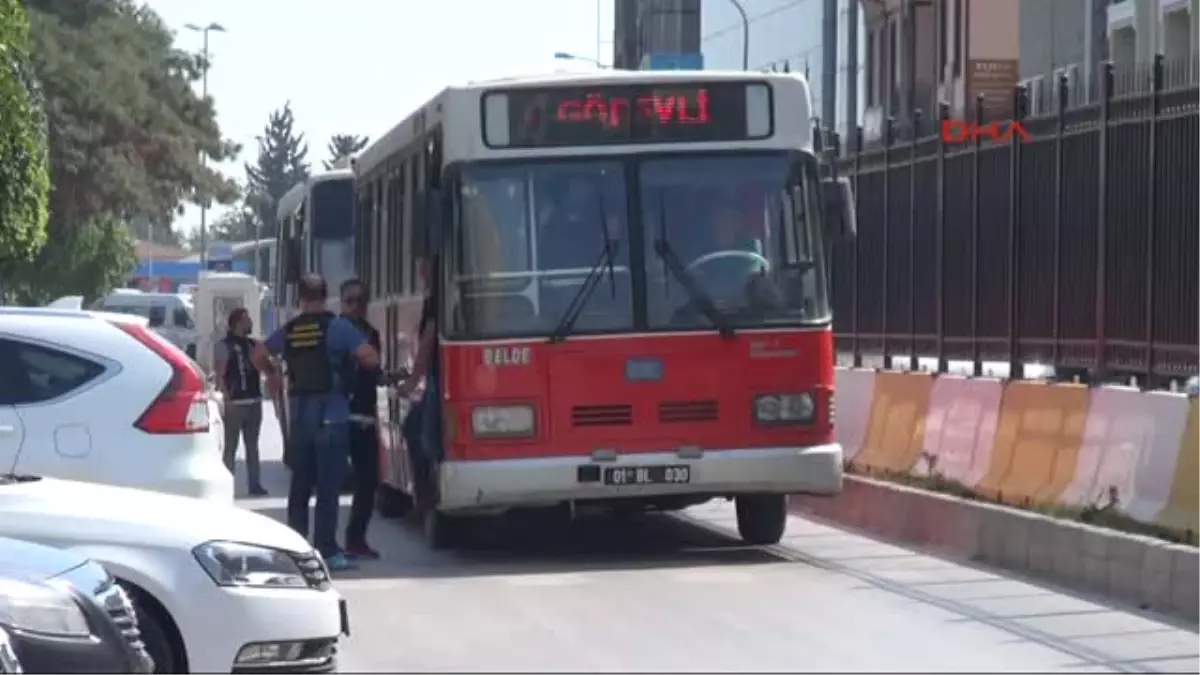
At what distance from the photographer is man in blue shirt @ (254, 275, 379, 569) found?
51.6 ft

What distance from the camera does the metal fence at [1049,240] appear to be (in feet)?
50.3

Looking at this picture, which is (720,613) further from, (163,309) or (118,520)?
(163,309)

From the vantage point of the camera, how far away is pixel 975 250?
19016 millimetres

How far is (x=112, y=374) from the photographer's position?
1282cm

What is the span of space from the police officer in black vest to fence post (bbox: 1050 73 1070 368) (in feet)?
27.6

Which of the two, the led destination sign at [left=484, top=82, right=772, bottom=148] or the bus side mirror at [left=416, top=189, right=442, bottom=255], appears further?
the led destination sign at [left=484, top=82, right=772, bottom=148]

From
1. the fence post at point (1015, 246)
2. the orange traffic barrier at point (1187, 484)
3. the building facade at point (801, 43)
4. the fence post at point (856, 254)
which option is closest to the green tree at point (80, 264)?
the building facade at point (801, 43)

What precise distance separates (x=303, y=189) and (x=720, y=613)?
17.2 meters

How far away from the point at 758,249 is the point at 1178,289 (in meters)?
2.70

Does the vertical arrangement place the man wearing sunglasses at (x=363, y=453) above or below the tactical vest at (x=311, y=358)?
below

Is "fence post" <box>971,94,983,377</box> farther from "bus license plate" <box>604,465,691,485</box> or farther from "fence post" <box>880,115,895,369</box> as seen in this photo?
"bus license plate" <box>604,465,691,485</box>

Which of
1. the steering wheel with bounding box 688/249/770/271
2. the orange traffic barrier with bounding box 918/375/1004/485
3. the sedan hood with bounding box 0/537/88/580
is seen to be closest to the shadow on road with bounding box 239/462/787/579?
the orange traffic barrier with bounding box 918/375/1004/485

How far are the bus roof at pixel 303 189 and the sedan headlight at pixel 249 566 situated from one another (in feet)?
50.8

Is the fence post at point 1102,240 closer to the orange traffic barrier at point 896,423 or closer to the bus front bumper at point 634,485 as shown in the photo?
the bus front bumper at point 634,485
